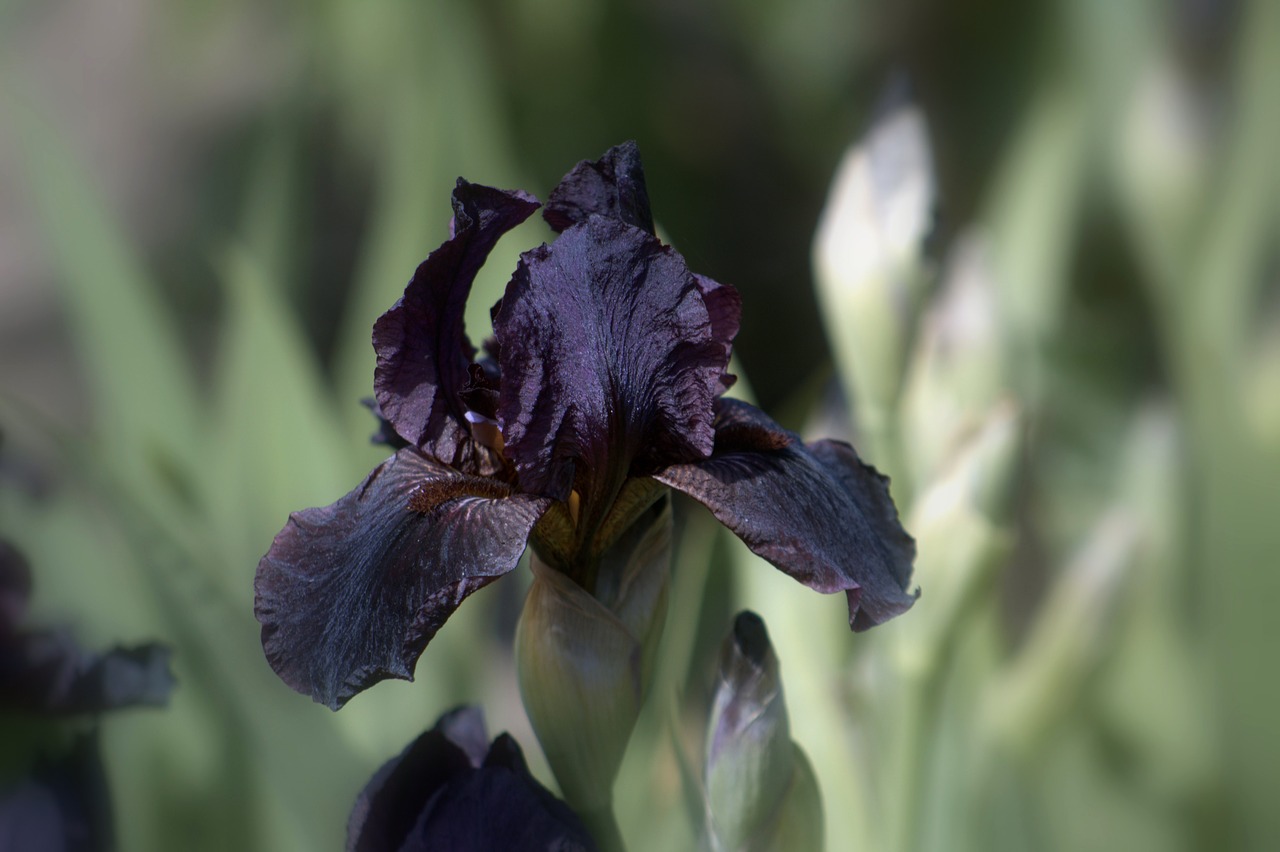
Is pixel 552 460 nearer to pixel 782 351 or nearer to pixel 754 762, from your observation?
pixel 754 762

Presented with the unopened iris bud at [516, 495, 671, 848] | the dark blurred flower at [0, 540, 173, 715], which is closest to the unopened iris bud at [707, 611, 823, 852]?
the unopened iris bud at [516, 495, 671, 848]

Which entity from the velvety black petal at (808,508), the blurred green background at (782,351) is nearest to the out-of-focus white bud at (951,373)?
the blurred green background at (782,351)

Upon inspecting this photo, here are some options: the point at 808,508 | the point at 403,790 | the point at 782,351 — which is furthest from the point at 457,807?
the point at 782,351

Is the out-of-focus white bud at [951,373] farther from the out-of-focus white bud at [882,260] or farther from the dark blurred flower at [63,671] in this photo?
the dark blurred flower at [63,671]

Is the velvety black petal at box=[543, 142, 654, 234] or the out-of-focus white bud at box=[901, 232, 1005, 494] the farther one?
the out-of-focus white bud at box=[901, 232, 1005, 494]

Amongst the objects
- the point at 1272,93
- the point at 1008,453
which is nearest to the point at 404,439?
the point at 1008,453

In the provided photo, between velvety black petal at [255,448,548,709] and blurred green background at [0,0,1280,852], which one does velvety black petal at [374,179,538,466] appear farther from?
blurred green background at [0,0,1280,852]
